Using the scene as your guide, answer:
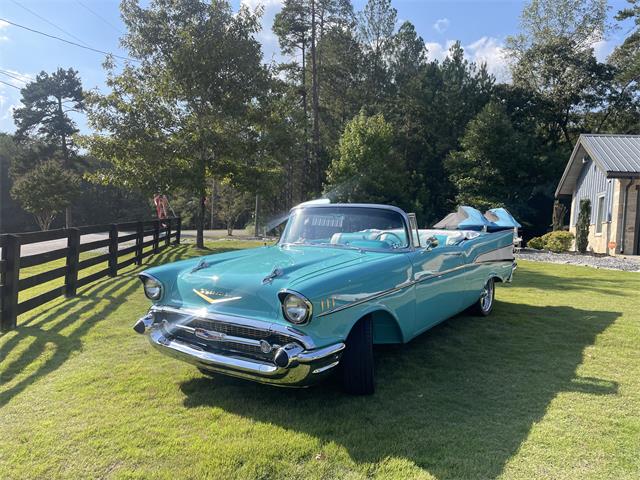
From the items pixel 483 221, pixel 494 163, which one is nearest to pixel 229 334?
pixel 483 221

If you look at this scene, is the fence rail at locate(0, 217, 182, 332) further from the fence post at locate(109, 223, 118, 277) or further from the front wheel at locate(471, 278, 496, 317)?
the front wheel at locate(471, 278, 496, 317)

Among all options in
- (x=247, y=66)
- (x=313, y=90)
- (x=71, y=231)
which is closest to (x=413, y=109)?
(x=313, y=90)

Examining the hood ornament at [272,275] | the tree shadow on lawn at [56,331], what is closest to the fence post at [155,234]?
the tree shadow on lawn at [56,331]

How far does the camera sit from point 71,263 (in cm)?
746

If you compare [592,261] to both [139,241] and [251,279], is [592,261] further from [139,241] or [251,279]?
[251,279]

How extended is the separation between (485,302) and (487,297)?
93mm

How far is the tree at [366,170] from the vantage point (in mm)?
26703

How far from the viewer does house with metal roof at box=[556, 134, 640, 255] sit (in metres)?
16.6

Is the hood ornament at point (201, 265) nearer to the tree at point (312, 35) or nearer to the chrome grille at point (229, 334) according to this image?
the chrome grille at point (229, 334)

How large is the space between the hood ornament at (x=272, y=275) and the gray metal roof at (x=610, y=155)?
1698 cm

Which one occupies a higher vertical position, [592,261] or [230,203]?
[230,203]

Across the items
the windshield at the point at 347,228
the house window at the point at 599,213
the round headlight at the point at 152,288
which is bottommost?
the round headlight at the point at 152,288

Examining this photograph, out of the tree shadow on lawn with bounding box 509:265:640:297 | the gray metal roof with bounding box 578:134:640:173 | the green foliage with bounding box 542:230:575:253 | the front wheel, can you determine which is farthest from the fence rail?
the gray metal roof with bounding box 578:134:640:173

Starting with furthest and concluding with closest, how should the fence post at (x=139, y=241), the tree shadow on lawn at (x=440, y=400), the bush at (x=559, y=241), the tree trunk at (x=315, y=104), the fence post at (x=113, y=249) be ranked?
the tree trunk at (x=315, y=104) < the bush at (x=559, y=241) < the fence post at (x=139, y=241) < the fence post at (x=113, y=249) < the tree shadow on lawn at (x=440, y=400)
